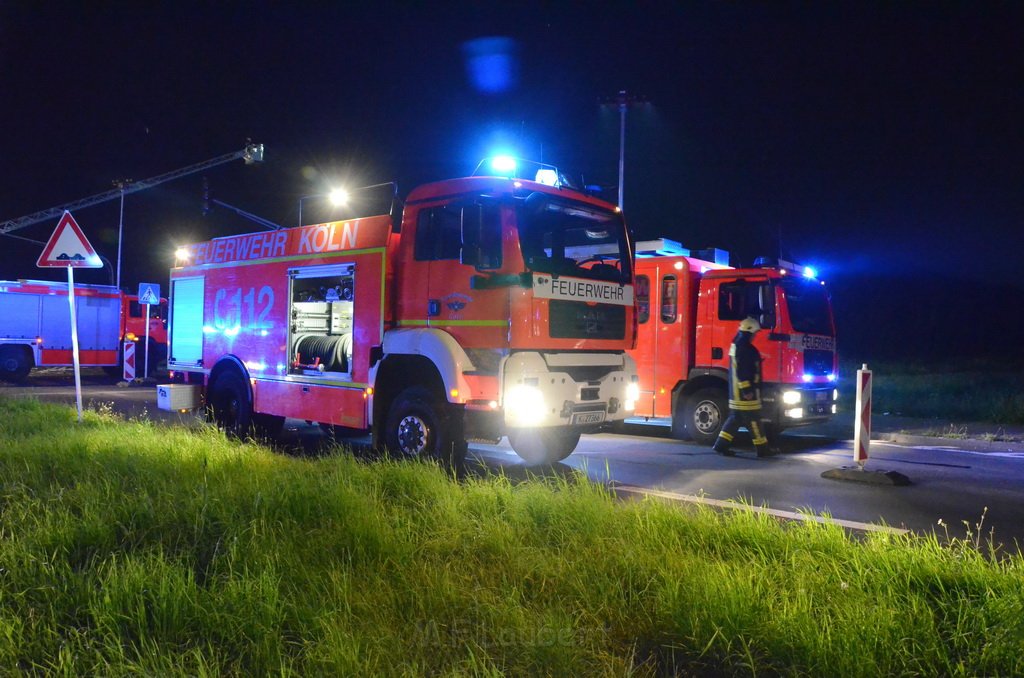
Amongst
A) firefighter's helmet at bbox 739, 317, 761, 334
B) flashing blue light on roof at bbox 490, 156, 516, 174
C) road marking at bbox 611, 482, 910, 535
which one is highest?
flashing blue light on roof at bbox 490, 156, 516, 174

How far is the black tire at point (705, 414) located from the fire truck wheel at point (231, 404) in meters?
6.18

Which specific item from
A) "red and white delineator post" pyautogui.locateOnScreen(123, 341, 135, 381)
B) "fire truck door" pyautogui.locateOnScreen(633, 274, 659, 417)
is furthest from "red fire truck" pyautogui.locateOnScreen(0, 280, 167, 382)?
"fire truck door" pyautogui.locateOnScreen(633, 274, 659, 417)

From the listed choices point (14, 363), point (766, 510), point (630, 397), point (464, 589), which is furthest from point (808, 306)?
point (14, 363)

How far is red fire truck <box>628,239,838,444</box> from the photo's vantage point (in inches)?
408

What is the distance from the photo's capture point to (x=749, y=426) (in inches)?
388

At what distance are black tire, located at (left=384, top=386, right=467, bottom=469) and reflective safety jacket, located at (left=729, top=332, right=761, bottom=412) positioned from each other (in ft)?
12.6

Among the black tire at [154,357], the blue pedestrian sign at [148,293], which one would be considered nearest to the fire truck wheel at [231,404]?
the blue pedestrian sign at [148,293]

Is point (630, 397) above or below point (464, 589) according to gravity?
above

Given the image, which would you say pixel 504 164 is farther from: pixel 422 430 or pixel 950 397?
pixel 950 397

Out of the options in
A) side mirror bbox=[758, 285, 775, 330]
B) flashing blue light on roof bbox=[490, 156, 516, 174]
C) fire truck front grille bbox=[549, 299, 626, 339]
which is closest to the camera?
fire truck front grille bbox=[549, 299, 626, 339]

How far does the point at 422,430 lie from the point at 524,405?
49.7 inches

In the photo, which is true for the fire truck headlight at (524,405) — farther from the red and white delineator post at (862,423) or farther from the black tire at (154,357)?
the black tire at (154,357)

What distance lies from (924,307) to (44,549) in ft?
239

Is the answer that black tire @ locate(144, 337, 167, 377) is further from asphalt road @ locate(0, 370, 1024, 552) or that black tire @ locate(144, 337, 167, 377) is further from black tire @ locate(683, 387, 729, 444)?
black tire @ locate(683, 387, 729, 444)
